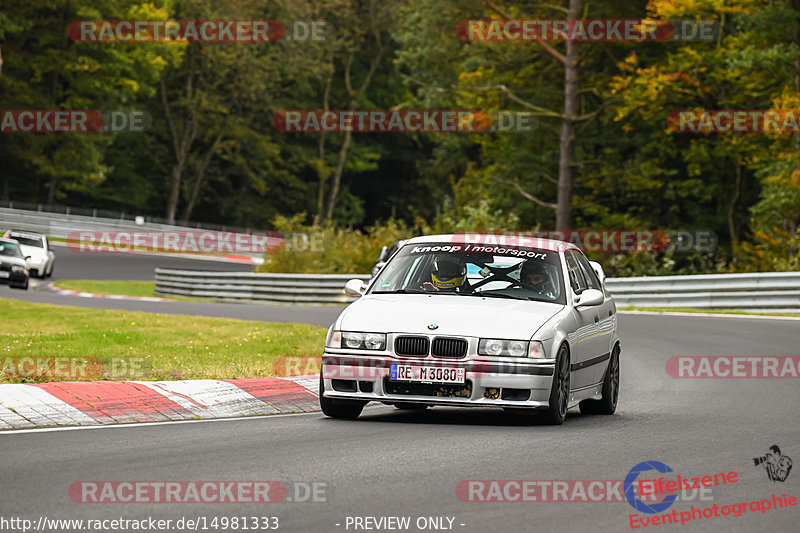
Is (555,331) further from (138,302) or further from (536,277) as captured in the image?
(138,302)

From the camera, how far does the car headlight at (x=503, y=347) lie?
10.0 meters

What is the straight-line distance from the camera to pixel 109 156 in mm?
79688

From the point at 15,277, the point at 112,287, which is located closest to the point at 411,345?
the point at 15,277

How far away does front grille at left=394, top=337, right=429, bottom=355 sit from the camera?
1011cm

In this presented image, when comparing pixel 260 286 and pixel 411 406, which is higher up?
pixel 411 406

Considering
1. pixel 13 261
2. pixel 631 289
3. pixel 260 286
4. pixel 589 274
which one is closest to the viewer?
pixel 589 274

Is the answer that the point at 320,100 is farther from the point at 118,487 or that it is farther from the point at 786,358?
the point at 118,487

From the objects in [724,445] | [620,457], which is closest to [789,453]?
[724,445]

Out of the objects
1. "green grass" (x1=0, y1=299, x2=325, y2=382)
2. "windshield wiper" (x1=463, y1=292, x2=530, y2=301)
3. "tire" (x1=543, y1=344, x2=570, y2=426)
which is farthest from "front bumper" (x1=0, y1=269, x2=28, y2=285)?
"tire" (x1=543, y1=344, x2=570, y2=426)

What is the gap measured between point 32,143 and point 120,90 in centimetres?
593

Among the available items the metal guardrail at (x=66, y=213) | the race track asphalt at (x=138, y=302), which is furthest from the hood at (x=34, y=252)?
the metal guardrail at (x=66, y=213)

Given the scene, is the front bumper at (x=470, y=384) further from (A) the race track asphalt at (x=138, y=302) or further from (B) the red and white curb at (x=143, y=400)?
(A) the race track asphalt at (x=138, y=302)

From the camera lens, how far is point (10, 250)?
1431 inches

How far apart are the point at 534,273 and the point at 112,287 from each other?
30.2 m
